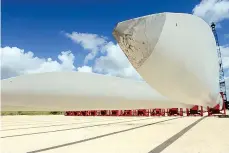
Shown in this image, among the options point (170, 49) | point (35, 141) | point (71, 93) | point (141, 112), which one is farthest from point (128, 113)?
point (35, 141)

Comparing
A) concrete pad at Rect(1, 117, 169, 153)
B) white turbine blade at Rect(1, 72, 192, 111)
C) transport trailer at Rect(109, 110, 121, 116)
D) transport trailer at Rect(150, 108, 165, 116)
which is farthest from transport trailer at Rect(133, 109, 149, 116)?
concrete pad at Rect(1, 117, 169, 153)

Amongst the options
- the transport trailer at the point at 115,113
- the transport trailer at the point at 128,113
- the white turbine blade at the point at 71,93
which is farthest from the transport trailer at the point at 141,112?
the white turbine blade at the point at 71,93

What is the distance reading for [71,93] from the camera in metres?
58.8

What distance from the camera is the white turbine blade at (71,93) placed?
186 feet

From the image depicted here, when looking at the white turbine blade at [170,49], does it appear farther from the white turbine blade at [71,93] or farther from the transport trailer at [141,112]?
the white turbine blade at [71,93]

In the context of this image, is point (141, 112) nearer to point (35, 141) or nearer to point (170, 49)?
point (170, 49)

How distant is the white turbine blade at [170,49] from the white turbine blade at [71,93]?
138 ft

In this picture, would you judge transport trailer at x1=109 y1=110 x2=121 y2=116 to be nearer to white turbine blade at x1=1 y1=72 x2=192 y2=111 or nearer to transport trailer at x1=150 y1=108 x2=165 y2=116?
transport trailer at x1=150 y1=108 x2=165 y2=116

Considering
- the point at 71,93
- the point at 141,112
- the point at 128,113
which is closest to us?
the point at 141,112

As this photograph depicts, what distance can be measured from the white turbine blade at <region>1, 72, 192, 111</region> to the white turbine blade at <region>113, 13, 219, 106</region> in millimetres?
42062

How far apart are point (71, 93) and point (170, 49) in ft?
153

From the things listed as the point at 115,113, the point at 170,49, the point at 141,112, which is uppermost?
the point at 170,49

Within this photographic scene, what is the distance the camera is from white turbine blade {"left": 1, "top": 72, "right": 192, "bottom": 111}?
186 feet

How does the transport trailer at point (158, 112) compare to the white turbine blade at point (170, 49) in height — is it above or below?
below
